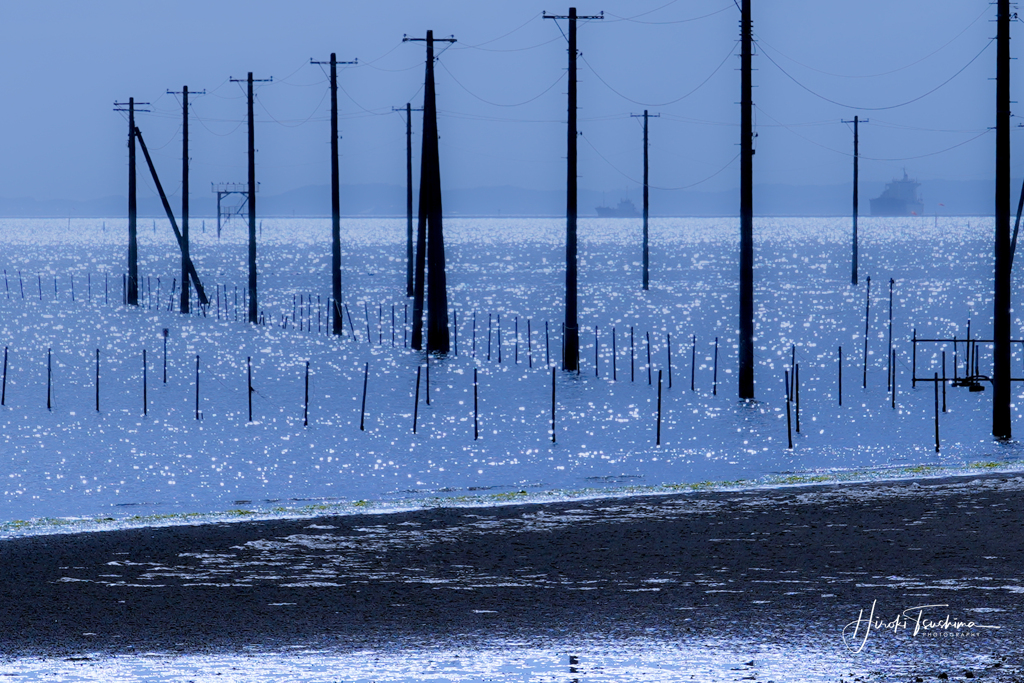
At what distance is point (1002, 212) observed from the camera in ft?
53.9

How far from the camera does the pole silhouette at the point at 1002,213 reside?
16422 millimetres

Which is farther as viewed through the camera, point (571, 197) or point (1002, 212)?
point (571, 197)

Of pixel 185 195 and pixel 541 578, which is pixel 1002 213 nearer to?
pixel 541 578

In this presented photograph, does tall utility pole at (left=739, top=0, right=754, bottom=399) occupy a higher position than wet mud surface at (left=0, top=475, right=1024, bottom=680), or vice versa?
tall utility pole at (left=739, top=0, right=754, bottom=399)

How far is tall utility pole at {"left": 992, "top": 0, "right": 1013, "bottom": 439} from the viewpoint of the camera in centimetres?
1642

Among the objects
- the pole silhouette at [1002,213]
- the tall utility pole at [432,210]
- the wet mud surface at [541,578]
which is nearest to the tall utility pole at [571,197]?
the tall utility pole at [432,210]

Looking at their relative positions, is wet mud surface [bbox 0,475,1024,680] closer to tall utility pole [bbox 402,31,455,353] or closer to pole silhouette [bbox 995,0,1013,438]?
pole silhouette [bbox 995,0,1013,438]

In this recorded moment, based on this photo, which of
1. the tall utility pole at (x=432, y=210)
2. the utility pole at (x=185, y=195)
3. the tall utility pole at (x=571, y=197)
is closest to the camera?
the tall utility pole at (x=571, y=197)

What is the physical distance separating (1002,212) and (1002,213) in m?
0.01

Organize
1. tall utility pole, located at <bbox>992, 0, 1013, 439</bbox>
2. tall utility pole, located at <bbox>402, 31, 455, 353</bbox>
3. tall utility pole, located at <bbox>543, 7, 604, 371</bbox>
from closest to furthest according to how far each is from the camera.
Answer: tall utility pole, located at <bbox>992, 0, 1013, 439</bbox> → tall utility pole, located at <bbox>543, 7, 604, 371</bbox> → tall utility pole, located at <bbox>402, 31, 455, 353</bbox>

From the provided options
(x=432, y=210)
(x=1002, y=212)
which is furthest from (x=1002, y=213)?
(x=432, y=210)

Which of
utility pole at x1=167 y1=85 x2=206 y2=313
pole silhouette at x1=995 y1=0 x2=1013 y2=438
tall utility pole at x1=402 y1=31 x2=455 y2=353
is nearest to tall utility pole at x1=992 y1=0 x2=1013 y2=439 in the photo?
pole silhouette at x1=995 y1=0 x2=1013 y2=438

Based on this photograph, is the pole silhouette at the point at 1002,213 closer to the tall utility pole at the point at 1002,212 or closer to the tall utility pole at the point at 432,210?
the tall utility pole at the point at 1002,212

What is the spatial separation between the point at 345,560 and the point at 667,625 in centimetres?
273
